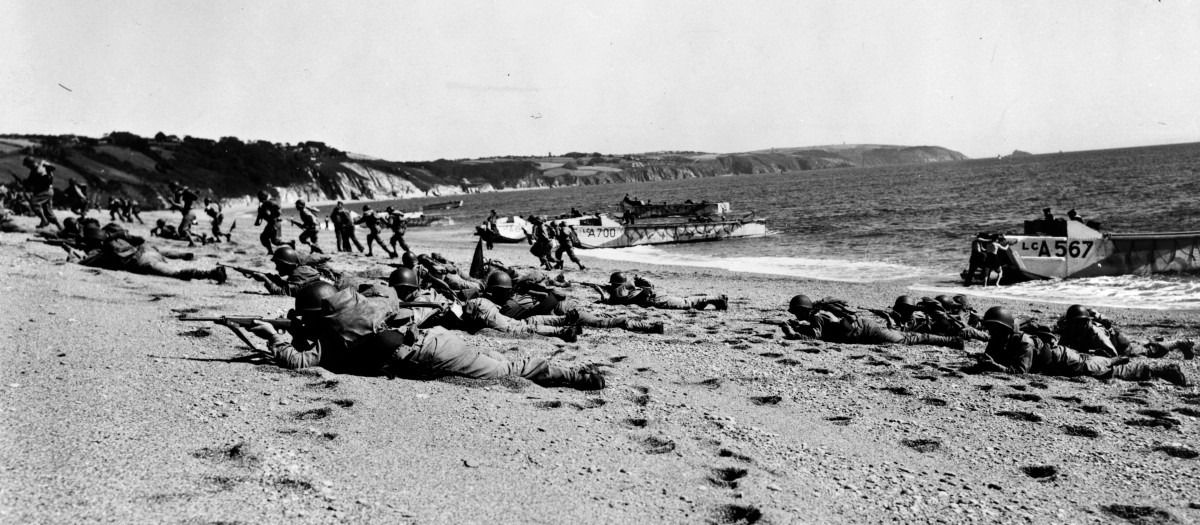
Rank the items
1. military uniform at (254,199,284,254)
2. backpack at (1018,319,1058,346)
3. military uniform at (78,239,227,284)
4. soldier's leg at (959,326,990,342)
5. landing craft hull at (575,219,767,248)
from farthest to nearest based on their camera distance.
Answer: landing craft hull at (575,219,767,248), military uniform at (254,199,284,254), military uniform at (78,239,227,284), soldier's leg at (959,326,990,342), backpack at (1018,319,1058,346)

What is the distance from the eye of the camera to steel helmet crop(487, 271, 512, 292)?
9.90 m

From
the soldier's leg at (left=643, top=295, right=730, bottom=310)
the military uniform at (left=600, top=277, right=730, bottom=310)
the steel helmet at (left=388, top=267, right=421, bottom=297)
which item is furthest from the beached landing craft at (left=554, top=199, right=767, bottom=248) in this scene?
the steel helmet at (left=388, top=267, right=421, bottom=297)

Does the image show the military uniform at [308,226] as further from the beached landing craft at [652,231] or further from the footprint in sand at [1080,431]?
the footprint in sand at [1080,431]

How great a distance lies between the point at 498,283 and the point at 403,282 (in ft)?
6.74

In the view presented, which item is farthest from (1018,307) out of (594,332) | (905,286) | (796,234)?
(796,234)

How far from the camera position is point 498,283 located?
995cm

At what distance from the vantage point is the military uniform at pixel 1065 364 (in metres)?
7.48

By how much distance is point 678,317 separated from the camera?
10.8 m

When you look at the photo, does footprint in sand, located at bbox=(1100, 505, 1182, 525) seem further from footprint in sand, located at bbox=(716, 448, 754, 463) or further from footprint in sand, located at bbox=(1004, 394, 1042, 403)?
footprint in sand, located at bbox=(1004, 394, 1042, 403)

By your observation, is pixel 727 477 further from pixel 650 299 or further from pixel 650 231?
pixel 650 231

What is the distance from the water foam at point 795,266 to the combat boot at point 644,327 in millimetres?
10023

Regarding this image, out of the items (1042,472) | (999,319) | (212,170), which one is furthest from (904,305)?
(212,170)

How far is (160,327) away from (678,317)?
6807mm

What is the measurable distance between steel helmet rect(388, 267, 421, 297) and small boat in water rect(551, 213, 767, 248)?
22.0 metres
